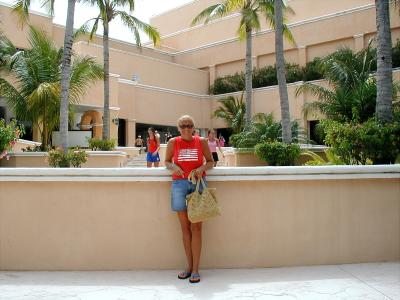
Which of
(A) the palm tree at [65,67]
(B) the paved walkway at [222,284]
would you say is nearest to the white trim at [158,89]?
(A) the palm tree at [65,67]

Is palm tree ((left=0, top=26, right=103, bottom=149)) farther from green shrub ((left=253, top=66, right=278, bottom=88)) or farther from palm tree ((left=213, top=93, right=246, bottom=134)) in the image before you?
A: green shrub ((left=253, top=66, right=278, bottom=88))

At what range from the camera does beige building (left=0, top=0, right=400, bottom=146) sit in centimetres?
2603

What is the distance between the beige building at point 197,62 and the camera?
26.0 metres

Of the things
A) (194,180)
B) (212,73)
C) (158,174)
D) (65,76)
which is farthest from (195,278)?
(212,73)

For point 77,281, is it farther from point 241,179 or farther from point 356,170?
point 356,170

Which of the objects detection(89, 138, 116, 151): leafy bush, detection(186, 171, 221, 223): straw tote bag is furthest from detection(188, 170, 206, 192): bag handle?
detection(89, 138, 116, 151): leafy bush

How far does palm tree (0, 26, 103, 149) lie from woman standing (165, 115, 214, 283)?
11445 mm

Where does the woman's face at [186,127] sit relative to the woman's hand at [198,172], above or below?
above

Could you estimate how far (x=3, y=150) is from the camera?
30.3ft

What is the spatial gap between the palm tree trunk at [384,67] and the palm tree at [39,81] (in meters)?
11.1

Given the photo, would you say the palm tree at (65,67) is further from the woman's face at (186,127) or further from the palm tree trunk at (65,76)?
the woman's face at (186,127)

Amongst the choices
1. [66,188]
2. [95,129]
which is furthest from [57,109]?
[66,188]

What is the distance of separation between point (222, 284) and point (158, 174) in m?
1.40

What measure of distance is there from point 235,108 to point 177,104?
15.2 ft
